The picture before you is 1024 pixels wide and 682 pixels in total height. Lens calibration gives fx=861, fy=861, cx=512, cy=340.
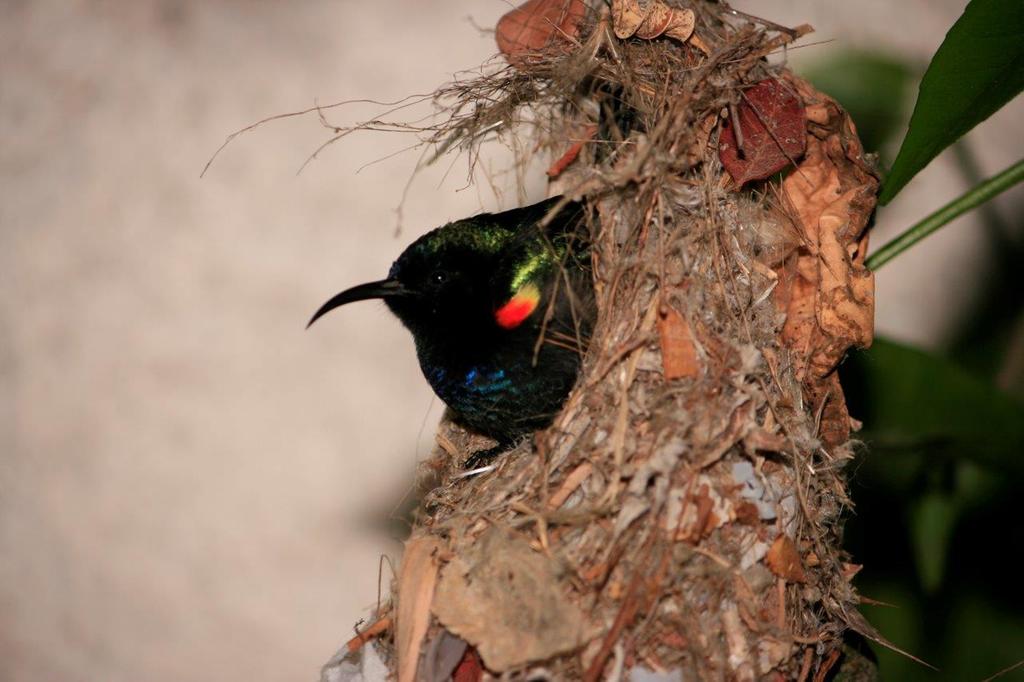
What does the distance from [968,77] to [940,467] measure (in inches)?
41.7

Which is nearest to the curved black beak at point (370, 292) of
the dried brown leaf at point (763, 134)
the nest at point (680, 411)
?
the nest at point (680, 411)

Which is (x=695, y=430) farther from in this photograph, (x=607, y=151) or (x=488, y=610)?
(x=607, y=151)

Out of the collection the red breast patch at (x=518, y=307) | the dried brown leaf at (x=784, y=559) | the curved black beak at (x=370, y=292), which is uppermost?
the curved black beak at (x=370, y=292)

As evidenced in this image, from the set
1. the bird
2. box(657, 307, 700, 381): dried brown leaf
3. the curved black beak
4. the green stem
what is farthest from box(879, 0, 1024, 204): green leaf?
the curved black beak

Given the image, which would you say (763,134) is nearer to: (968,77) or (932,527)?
(968,77)

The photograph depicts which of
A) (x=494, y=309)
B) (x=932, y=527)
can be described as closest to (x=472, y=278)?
(x=494, y=309)

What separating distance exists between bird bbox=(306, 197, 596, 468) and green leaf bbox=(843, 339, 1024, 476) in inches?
25.6

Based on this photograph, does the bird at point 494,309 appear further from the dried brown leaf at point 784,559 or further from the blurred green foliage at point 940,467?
the blurred green foliage at point 940,467

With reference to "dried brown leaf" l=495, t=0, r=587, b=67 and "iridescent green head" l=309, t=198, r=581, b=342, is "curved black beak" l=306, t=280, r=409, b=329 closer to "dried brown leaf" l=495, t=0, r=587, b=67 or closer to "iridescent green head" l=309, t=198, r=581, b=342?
"iridescent green head" l=309, t=198, r=581, b=342

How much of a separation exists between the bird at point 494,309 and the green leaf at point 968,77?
0.57 m

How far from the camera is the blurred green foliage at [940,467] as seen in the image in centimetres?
176

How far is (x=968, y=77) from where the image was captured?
A: 1.30 m

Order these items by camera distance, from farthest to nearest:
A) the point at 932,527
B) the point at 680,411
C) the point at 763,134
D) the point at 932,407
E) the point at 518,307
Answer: the point at 932,527, the point at 932,407, the point at 518,307, the point at 763,134, the point at 680,411

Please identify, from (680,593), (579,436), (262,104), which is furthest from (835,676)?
(262,104)
